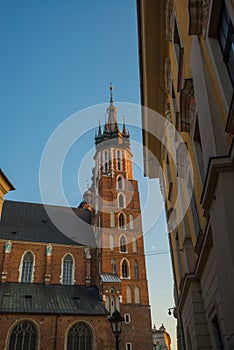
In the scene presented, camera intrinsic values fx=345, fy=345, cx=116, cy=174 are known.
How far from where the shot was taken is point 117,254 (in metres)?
36.8

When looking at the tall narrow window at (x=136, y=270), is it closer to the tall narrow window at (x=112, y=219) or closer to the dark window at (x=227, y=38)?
the tall narrow window at (x=112, y=219)

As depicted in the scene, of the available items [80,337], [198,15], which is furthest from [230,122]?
[80,337]

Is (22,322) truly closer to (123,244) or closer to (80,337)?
(80,337)

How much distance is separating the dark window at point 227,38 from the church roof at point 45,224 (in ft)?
114

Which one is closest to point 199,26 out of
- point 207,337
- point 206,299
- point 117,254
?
point 206,299

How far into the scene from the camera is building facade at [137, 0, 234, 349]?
4602 mm

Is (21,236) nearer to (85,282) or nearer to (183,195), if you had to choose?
(85,282)

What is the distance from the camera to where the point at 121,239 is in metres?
38.1

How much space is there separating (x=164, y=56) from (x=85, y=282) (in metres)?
29.5

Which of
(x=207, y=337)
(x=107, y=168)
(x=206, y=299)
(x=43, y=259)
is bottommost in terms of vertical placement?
(x=207, y=337)

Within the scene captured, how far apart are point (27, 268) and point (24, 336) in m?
7.95

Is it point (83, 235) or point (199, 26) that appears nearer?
point (199, 26)

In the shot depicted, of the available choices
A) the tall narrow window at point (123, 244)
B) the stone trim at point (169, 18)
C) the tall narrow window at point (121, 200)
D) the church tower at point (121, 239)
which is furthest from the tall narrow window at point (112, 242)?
the stone trim at point (169, 18)

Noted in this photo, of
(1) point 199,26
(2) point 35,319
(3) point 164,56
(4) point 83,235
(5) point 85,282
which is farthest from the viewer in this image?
(4) point 83,235
